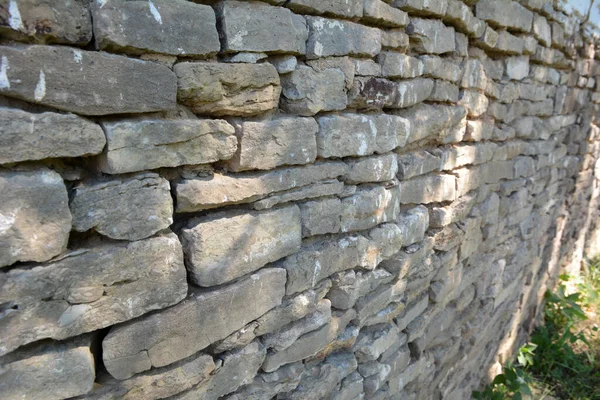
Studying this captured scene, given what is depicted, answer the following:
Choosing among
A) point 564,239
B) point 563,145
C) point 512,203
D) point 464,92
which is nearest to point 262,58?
point 464,92

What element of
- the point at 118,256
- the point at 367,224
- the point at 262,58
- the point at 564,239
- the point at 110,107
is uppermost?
the point at 262,58

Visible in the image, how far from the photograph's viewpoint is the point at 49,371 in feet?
3.33

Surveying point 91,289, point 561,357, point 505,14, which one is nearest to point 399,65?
point 505,14

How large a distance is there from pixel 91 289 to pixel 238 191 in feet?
1.56

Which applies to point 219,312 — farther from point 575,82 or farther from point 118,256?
point 575,82

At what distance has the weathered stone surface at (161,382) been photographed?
1.14 meters

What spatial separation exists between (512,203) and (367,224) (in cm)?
189

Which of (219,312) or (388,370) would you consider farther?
(388,370)

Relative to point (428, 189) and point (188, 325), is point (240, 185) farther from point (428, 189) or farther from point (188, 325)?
point (428, 189)

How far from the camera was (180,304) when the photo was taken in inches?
49.2

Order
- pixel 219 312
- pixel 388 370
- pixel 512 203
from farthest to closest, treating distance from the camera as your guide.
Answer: pixel 512 203 < pixel 388 370 < pixel 219 312

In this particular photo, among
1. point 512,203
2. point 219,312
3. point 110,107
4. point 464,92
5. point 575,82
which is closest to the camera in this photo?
point 110,107

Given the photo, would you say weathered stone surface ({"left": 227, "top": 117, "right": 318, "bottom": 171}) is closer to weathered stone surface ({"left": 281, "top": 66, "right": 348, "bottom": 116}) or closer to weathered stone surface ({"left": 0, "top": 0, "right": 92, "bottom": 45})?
weathered stone surface ({"left": 281, "top": 66, "right": 348, "bottom": 116})

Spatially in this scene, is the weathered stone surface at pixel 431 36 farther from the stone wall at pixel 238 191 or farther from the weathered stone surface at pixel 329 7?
the weathered stone surface at pixel 329 7
